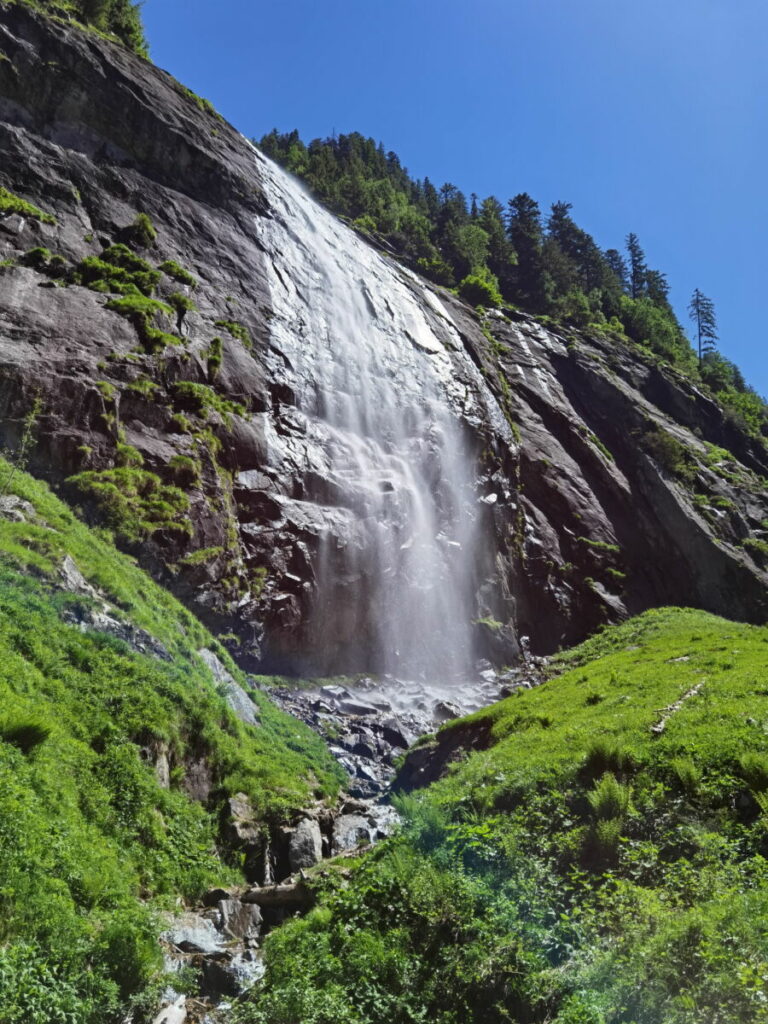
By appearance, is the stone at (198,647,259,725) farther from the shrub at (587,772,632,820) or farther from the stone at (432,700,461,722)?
the shrub at (587,772,632,820)

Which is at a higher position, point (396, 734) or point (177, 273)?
point (177, 273)

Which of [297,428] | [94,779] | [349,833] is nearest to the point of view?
[94,779]

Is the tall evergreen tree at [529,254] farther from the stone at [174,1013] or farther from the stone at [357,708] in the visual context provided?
the stone at [174,1013]

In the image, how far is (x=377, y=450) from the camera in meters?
32.0

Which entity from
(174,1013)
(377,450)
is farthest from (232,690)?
(377,450)

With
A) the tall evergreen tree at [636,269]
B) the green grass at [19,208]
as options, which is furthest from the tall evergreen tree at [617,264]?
the green grass at [19,208]

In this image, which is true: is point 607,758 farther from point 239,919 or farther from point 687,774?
point 239,919

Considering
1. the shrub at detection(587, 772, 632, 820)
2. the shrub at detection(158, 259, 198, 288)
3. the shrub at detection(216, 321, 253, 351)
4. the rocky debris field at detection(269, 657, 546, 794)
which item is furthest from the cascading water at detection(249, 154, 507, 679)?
the shrub at detection(587, 772, 632, 820)

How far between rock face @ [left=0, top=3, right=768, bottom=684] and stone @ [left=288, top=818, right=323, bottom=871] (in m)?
11.0

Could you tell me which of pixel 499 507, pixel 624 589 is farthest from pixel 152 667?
pixel 624 589

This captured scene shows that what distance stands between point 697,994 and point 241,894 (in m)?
6.28

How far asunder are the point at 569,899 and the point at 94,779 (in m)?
5.95

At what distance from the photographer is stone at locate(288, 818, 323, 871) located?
11047 mm

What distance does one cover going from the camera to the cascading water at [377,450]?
27.9m
